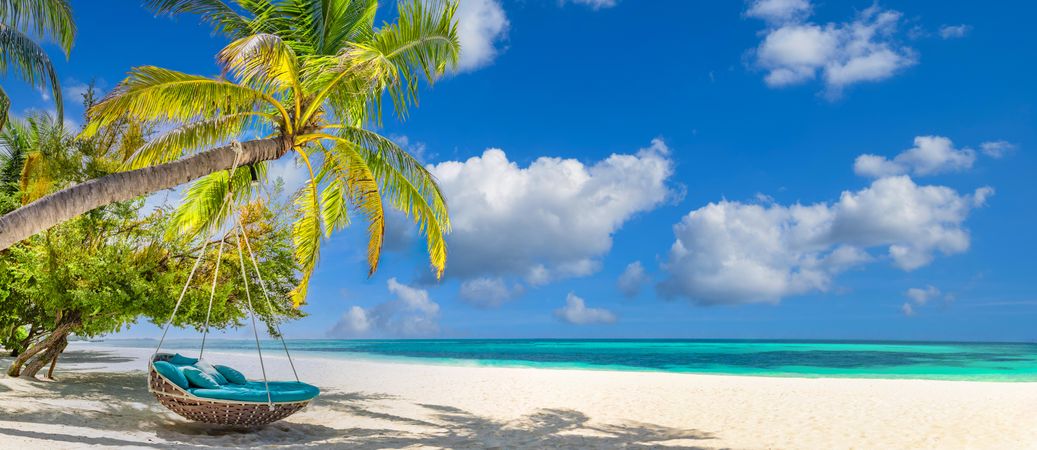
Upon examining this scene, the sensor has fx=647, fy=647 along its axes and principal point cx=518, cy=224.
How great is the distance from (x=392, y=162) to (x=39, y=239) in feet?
16.3

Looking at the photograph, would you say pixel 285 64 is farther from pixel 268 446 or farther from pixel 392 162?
pixel 268 446

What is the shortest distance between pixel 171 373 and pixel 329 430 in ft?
7.26

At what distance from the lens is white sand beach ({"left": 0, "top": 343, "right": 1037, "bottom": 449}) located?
23.2 ft

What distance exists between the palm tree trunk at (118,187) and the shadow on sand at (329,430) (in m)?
2.23

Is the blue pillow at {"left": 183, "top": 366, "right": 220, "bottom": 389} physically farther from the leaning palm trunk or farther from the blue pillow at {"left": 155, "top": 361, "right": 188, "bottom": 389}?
the leaning palm trunk

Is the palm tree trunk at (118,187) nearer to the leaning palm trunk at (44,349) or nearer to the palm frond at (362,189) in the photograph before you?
the palm frond at (362,189)

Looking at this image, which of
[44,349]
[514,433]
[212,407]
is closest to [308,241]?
[212,407]

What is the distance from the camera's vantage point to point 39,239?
862 cm

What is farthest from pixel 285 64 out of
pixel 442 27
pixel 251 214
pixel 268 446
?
pixel 251 214

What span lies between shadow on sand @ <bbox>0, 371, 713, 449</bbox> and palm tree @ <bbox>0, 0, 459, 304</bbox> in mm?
1810

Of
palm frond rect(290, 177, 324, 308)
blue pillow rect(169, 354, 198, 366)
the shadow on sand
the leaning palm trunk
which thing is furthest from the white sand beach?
palm frond rect(290, 177, 324, 308)

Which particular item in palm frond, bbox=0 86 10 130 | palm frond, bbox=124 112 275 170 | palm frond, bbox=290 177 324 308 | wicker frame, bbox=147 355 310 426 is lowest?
wicker frame, bbox=147 355 310 426

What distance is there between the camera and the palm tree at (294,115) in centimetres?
Result: 574

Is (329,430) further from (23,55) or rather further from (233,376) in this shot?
(23,55)
